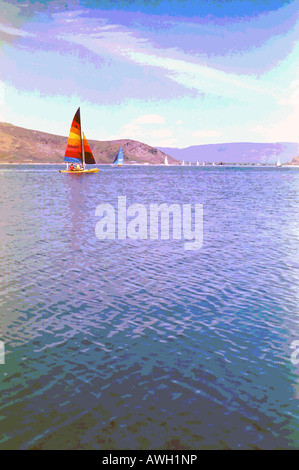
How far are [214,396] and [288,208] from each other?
55.6 m

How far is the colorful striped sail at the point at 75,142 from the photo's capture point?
5694 inches

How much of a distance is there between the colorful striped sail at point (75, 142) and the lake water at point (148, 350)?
395ft

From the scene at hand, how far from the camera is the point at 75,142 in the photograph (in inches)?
5748

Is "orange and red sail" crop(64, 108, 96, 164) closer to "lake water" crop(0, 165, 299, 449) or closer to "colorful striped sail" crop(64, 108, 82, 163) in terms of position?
"colorful striped sail" crop(64, 108, 82, 163)

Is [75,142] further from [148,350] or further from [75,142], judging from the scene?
[148,350]

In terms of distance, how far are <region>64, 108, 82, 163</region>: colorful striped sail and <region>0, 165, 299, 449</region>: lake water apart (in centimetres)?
12049

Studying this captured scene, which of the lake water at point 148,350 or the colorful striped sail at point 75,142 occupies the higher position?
the colorful striped sail at point 75,142

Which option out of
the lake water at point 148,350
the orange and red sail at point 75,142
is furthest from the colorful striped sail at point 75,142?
the lake water at point 148,350

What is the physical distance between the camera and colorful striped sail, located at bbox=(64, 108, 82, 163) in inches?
5694

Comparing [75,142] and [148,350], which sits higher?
[75,142]

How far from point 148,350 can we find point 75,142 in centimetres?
13762

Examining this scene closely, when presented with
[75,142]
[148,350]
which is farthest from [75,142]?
[148,350]

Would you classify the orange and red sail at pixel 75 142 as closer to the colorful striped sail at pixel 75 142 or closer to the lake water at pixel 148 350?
the colorful striped sail at pixel 75 142
